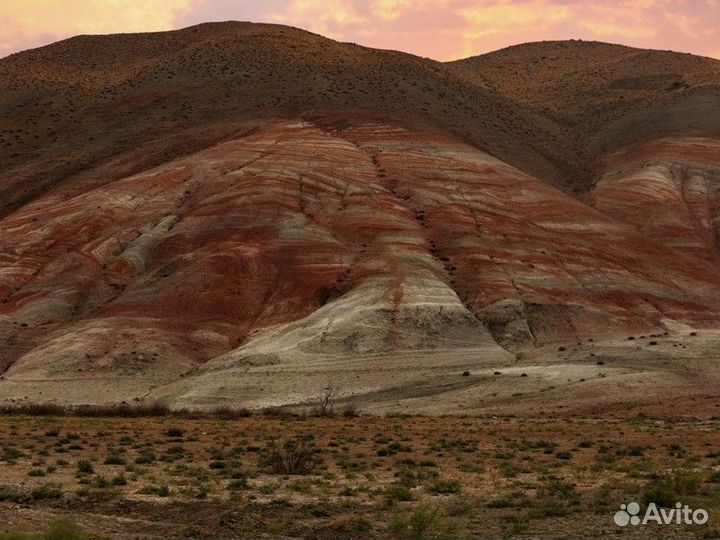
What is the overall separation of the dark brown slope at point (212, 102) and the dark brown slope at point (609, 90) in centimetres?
793

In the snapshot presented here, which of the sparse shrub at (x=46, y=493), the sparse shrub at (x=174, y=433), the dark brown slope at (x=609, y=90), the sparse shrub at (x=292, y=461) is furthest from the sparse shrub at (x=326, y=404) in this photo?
the dark brown slope at (x=609, y=90)

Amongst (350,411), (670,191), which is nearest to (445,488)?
(350,411)

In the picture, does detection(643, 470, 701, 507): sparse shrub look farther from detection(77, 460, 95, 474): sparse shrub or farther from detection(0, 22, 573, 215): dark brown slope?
detection(0, 22, 573, 215): dark brown slope

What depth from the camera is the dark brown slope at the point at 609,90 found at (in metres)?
131

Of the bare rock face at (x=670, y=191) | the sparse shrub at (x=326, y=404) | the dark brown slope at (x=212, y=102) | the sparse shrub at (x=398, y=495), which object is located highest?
the dark brown slope at (x=212, y=102)

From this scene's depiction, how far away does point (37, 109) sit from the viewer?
130625 millimetres

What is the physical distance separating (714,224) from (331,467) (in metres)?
75.1

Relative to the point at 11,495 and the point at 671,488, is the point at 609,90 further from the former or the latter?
the point at 11,495

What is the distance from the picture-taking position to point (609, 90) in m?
161

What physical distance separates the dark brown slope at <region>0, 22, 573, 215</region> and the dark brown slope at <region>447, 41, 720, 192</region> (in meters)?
7.93

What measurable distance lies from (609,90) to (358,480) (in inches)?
5480

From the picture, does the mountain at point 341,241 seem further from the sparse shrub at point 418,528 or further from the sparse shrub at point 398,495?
the sparse shrub at point 418,528

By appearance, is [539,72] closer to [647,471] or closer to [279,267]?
[279,267]

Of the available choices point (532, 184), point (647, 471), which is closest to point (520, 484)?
point (647, 471)
